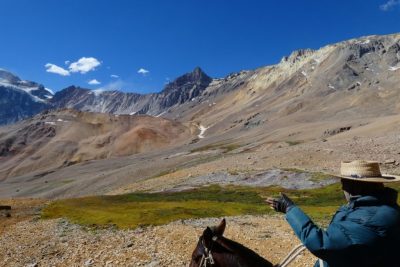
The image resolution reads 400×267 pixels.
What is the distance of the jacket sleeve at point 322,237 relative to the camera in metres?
5.87

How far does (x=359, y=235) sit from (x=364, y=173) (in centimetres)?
88

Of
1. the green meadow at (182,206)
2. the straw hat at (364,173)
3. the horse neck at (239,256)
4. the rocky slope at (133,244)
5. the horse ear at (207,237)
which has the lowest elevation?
the rocky slope at (133,244)

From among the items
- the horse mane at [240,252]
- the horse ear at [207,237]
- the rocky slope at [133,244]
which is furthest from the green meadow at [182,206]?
the horse ear at [207,237]

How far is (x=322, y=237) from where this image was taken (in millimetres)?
5969

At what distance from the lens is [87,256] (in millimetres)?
27578

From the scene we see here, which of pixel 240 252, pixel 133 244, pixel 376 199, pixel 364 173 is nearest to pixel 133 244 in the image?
pixel 133 244

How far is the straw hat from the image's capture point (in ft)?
20.6

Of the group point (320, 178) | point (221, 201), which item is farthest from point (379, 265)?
point (320, 178)

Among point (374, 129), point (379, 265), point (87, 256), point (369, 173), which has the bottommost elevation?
point (87, 256)

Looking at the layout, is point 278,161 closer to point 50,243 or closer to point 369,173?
point 50,243

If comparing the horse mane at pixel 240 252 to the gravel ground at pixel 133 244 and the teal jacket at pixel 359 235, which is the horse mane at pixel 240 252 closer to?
the teal jacket at pixel 359 235

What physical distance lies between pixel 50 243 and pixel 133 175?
88799 mm

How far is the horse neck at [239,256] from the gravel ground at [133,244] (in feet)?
52.1

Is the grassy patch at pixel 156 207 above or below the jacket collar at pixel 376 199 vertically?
below
